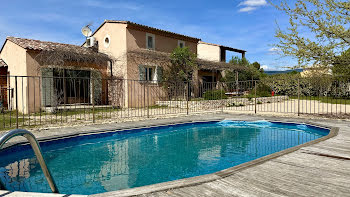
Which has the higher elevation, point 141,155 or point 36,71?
point 36,71

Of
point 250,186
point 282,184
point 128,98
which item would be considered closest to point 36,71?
point 128,98

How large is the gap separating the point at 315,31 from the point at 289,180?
8.08 metres

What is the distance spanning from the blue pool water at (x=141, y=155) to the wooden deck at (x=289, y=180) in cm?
134

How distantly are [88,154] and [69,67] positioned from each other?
29.7ft

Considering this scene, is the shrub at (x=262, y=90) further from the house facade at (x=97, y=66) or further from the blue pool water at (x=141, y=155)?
the blue pool water at (x=141, y=155)

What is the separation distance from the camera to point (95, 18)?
15766mm

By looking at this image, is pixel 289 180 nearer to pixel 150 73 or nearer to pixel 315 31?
pixel 315 31

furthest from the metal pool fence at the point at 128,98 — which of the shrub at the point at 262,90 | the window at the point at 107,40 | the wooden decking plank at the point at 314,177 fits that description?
the wooden decking plank at the point at 314,177

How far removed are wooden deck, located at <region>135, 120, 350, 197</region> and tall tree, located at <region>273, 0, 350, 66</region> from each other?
6000 mm

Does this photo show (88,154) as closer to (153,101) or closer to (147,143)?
(147,143)

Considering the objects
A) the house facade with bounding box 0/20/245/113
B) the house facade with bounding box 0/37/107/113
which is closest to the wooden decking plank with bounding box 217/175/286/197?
the house facade with bounding box 0/20/245/113

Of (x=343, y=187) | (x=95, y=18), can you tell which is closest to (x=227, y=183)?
(x=343, y=187)

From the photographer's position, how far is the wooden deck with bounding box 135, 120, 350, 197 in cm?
237

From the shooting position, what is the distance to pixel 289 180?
2.71 metres
